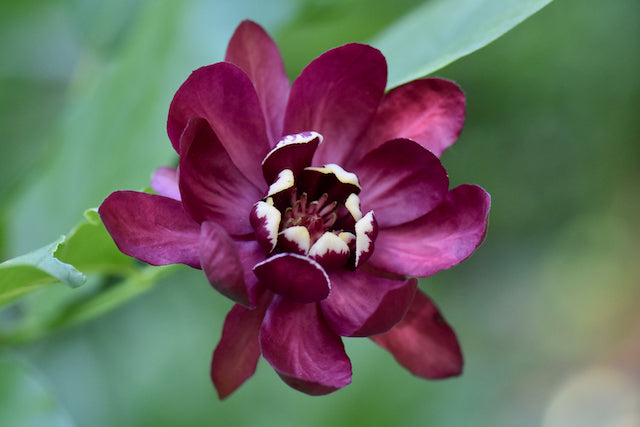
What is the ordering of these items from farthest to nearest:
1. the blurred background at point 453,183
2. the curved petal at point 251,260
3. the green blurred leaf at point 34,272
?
the blurred background at point 453,183
the curved petal at point 251,260
the green blurred leaf at point 34,272

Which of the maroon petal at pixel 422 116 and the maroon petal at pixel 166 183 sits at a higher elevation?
the maroon petal at pixel 166 183

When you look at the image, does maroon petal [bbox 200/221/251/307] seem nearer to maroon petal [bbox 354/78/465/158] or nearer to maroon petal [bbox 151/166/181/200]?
maroon petal [bbox 151/166/181/200]

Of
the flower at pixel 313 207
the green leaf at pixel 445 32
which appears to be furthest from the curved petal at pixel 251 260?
the green leaf at pixel 445 32

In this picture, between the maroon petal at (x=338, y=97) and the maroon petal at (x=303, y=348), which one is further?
the maroon petal at (x=338, y=97)

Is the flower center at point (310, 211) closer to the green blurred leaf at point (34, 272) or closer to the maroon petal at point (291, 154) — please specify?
the maroon petal at point (291, 154)

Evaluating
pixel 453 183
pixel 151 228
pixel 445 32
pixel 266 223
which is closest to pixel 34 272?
pixel 151 228

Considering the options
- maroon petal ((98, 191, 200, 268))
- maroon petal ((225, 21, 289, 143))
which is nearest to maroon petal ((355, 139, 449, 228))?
maroon petal ((225, 21, 289, 143))

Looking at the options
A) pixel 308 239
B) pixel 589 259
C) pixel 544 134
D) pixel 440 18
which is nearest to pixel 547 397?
pixel 589 259

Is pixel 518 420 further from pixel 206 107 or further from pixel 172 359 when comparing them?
pixel 206 107
